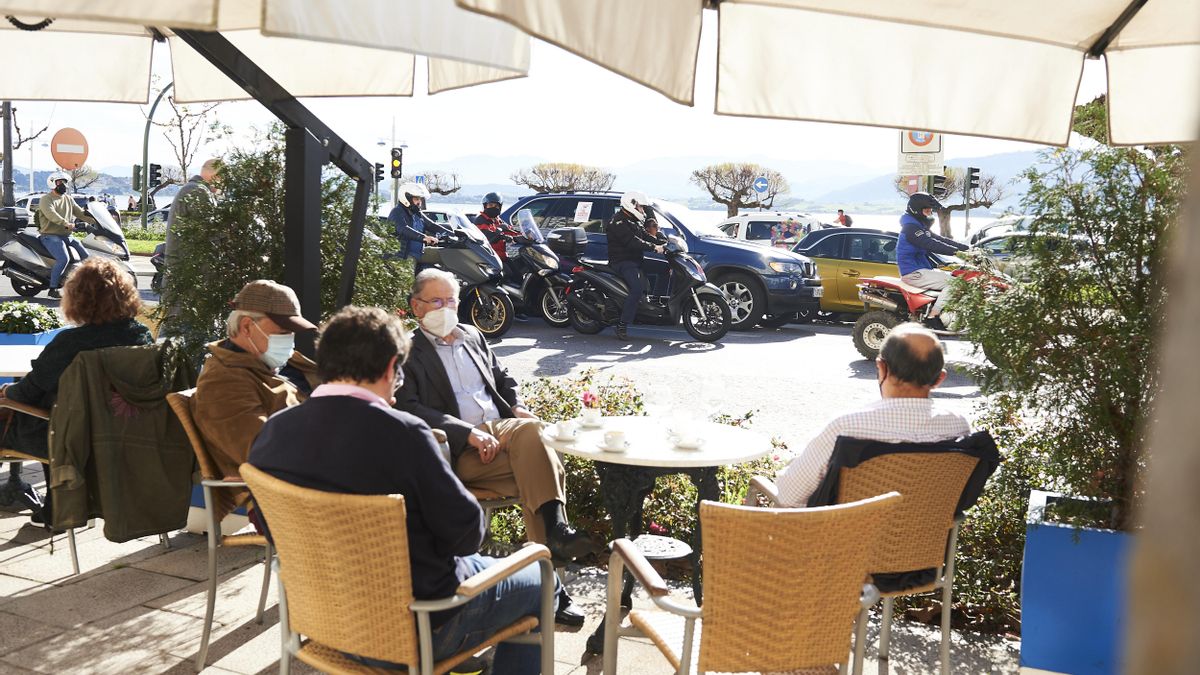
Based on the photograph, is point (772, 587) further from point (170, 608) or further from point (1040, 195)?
point (170, 608)

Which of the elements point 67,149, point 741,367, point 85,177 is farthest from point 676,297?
point 85,177

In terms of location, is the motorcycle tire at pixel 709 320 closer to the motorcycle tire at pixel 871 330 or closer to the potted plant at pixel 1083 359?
the motorcycle tire at pixel 871 330

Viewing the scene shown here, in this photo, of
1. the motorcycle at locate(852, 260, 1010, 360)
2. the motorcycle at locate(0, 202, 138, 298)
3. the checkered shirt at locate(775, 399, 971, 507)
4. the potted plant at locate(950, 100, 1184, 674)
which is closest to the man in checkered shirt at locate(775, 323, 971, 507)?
the checkered shirt at locate(775, 399, 971, 507)

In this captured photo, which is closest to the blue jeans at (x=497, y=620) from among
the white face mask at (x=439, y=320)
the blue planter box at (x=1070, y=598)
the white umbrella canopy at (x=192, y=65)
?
the blue planter box at (x=1070, y=598)

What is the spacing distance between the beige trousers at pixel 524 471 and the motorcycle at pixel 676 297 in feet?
29.6

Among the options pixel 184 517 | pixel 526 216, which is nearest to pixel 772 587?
pixel 184 517

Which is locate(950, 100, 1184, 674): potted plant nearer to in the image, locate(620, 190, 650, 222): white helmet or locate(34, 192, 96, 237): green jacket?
locate(620, 190, 650, 222): white helmet

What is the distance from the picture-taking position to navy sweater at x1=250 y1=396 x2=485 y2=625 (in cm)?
271

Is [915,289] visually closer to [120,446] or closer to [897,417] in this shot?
[897,417]

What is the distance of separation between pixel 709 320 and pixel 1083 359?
9973mm

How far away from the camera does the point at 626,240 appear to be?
13414 millimetres

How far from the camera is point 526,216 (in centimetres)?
1439

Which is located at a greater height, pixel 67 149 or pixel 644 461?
pixel 67 149

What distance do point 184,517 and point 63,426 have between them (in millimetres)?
627
